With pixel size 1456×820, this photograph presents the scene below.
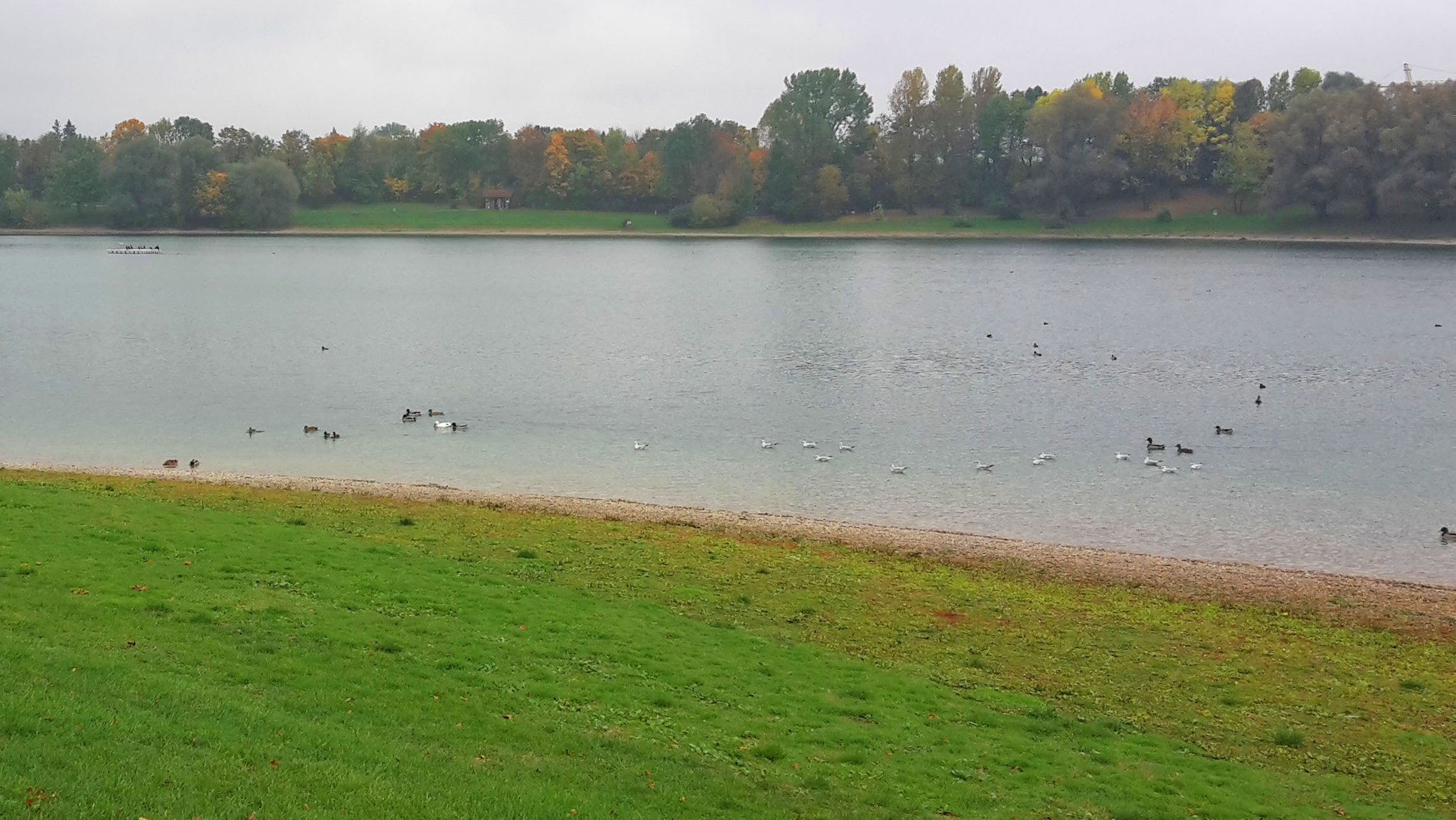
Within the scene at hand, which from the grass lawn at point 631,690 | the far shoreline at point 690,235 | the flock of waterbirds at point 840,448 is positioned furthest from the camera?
the far shoreline at point 690,235

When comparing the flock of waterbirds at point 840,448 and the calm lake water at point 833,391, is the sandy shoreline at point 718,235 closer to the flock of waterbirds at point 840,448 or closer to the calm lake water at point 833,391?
the calm lake water at point 833,391

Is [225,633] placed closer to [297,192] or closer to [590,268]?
[590,268]

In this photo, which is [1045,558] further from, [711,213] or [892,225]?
[711,213]

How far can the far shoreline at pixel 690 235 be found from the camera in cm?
15250

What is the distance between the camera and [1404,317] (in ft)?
263

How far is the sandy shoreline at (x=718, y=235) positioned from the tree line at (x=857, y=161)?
7.85 ft

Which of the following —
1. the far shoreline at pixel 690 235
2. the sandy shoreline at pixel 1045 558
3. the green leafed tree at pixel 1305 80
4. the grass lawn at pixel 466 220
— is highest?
the green leafed tree at pixel 1305 80

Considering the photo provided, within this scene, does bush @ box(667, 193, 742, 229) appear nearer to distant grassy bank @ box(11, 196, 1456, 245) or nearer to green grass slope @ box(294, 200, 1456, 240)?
distant grassy bank @ box(11, 196, 1456, 245)

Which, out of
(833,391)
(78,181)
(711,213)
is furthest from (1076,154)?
(78,181)

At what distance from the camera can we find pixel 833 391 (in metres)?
56.3

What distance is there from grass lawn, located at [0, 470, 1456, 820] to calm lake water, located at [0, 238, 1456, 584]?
1256 centimetres

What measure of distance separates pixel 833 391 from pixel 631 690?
41.7m

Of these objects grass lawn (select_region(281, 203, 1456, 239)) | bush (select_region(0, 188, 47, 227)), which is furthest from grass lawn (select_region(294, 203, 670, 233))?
→ bush (select_region(0, 188, 47, 227))

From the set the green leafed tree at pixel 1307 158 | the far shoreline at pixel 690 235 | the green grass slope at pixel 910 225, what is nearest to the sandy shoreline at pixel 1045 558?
the green leafed tree at pixel 1307 158
